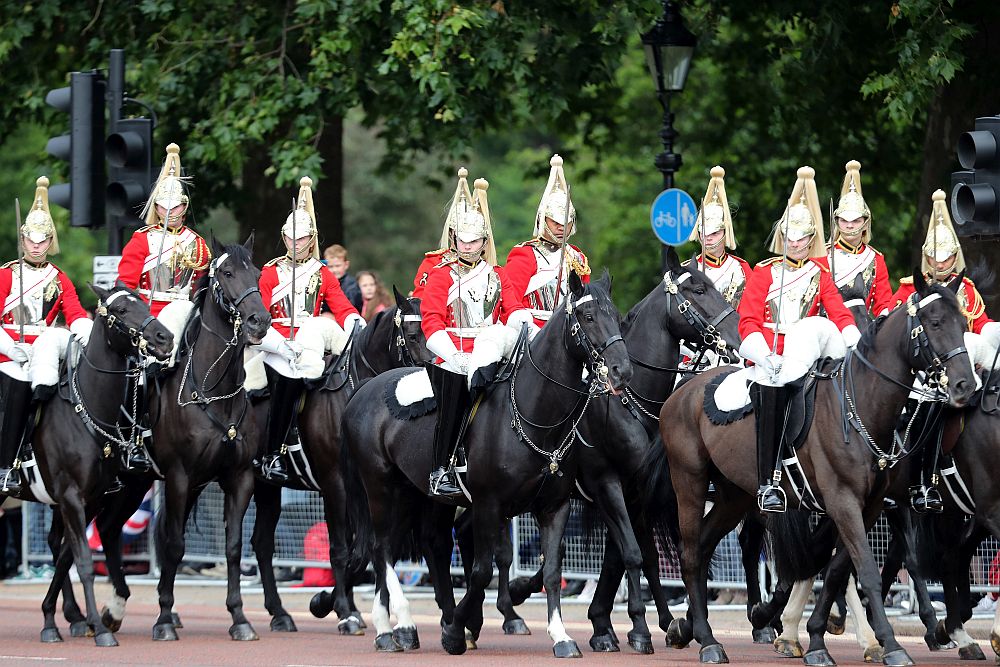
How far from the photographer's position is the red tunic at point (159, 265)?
46.6 ft

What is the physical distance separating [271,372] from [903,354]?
214 inches

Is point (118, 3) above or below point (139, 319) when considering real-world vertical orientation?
above

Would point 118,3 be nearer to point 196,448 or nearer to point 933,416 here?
point 196,448

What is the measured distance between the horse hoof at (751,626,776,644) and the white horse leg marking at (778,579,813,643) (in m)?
1.09

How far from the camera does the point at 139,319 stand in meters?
13.0

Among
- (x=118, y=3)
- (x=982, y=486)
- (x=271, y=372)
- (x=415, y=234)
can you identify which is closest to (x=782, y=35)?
(x=118, y=3)

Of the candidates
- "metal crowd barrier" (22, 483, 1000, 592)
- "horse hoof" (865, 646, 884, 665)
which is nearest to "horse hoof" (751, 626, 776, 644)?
"metal crowd barrier" (22, 483, 1000, 592)

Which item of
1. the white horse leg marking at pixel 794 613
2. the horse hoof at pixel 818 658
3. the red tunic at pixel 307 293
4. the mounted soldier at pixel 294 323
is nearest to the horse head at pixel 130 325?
the mounted soldier at pixel 294 323

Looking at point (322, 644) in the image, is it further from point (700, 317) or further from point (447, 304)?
point (700, 317)

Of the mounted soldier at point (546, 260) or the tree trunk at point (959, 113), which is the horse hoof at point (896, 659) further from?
the tree trunk at point (959, 113)

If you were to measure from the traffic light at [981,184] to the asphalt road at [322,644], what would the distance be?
2.80 m

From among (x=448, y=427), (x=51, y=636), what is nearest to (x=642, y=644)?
(x=448, y=427)

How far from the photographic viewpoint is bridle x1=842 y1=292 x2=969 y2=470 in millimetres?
10797

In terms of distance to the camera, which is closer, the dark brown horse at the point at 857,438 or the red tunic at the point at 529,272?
the dark brown horse at the point at 857,438
